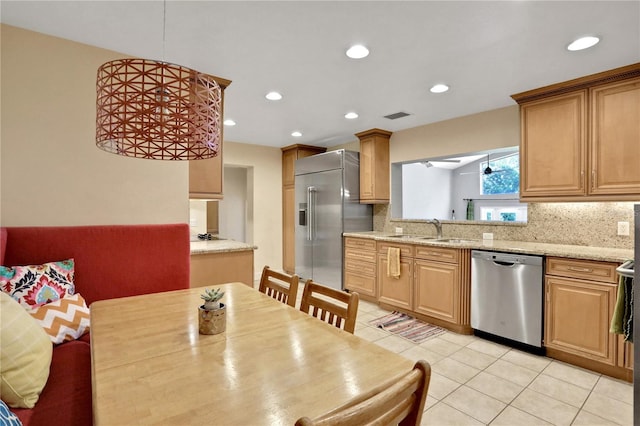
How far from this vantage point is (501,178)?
5863 mm

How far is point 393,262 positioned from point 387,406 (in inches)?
127

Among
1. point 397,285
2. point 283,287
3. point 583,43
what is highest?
point 583,43

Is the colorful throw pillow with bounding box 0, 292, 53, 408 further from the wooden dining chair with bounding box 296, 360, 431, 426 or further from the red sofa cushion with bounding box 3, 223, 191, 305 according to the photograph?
the wooden dining chair with bounding box 296, 360, 431, 426

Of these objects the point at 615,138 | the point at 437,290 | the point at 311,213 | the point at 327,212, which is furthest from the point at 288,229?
the point at 615,138

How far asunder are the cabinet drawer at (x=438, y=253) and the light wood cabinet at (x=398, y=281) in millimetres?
134

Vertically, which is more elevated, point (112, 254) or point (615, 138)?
point (615, 138)

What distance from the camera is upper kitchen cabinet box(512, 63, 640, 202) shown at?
99.4 inches

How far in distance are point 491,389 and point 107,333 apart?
2.37 meters

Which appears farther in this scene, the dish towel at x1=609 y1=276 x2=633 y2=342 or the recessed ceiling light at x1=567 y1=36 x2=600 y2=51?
the recessed ceiling light at x1=567 y1=36 x2=600 y2=51

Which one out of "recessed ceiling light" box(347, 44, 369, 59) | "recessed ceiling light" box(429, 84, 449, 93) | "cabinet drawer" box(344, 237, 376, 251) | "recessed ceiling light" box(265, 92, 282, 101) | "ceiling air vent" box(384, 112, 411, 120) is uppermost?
"recessed ceiling light" box(265, 92, 282, 101)

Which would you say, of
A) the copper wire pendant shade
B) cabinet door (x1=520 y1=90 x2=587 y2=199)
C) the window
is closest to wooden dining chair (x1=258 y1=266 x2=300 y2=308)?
the copper wire pendant shade

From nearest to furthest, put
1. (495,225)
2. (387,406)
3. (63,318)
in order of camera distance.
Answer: (387,406), (63,318), (495,225)

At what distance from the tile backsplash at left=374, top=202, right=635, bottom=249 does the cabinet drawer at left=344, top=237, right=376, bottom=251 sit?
3.55 ft

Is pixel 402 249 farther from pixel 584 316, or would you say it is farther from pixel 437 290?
pixel 584 316
